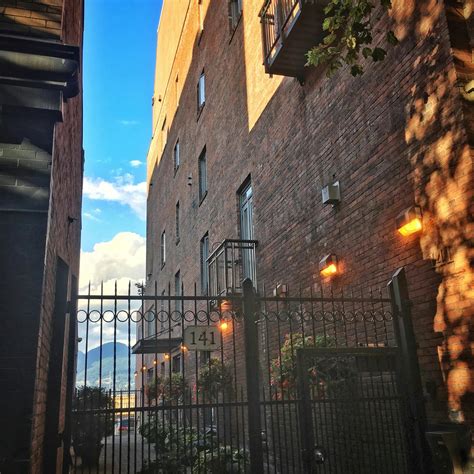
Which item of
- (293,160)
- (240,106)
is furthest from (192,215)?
(293,160)

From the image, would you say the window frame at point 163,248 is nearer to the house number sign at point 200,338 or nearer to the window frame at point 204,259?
the window frame at point 204,259

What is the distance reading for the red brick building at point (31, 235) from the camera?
3.61m

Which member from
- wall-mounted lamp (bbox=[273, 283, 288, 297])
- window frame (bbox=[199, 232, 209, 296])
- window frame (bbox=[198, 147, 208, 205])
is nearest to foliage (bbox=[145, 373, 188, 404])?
wall-mounted lamp (bbox=[273, 283, 288, 297])

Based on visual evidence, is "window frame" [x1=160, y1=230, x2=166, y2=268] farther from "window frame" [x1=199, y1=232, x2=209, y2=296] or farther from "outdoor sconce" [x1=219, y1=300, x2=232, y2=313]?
"outdoor sconce" [x1=219, y1=300, x2=232, y2=313]

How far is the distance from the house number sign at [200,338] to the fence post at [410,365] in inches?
81.4

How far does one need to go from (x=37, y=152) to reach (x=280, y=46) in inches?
216

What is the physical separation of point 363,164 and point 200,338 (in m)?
3.47

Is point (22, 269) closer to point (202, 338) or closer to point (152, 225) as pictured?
A: point (202, 338)

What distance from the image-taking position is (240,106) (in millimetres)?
12781

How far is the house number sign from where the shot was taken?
513 cm

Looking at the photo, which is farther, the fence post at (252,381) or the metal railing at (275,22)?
the metal railing at (275,22)

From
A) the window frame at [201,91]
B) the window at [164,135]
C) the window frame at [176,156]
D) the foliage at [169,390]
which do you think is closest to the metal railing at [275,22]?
the foliage at [169,390]

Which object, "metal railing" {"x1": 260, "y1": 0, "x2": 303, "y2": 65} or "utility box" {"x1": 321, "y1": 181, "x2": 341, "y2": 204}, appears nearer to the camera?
"utility box" {"x1": 321, "y1": 181, "x2": 341, "y2": 204}

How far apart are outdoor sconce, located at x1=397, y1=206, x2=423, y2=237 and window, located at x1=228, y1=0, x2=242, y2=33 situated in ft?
31.6
